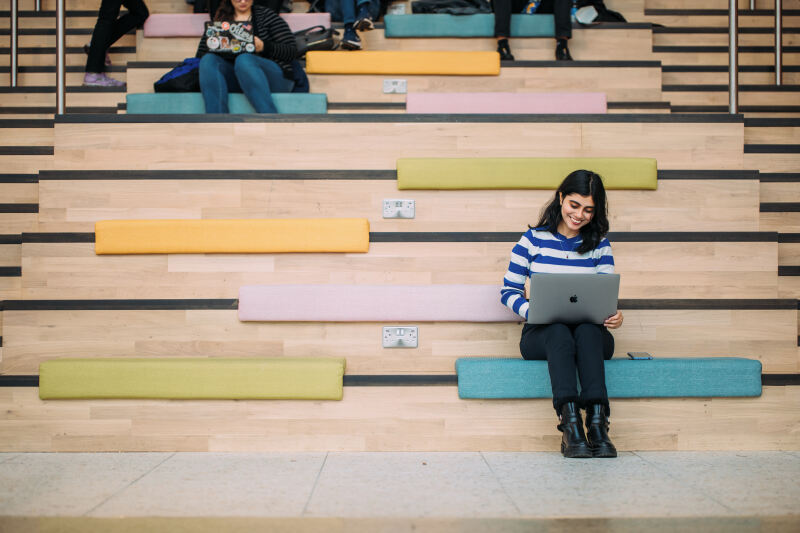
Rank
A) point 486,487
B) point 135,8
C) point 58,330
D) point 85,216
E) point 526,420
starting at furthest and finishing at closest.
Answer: point 135,8, point 85,216, point 58,330, point 526,420, point 486,487

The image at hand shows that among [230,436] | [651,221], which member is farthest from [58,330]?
[651,221]

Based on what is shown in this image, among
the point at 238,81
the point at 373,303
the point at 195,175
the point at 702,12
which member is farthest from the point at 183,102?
the point at 702,12

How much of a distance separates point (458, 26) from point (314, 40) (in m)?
0.78

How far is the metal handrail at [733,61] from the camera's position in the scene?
279 cm

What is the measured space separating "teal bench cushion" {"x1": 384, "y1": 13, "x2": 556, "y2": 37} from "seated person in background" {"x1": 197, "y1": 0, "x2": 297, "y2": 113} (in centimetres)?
70

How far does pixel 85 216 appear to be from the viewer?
7.98 ft

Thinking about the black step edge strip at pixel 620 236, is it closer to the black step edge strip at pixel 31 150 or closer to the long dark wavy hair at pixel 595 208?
the long dark wavy hair at pixel 595 208

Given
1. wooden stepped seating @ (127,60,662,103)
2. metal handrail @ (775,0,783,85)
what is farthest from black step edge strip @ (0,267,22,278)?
metal handrail @ (775,0,783,85)

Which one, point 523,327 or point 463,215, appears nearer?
point 523,327

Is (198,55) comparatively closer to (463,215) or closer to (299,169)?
(299,169)

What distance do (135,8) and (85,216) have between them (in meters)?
1.53

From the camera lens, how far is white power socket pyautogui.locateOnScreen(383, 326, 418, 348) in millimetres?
2240

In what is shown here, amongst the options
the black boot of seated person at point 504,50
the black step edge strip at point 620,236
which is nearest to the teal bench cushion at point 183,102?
the black step edge strip at point 620,236

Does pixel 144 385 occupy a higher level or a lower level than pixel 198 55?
lower
